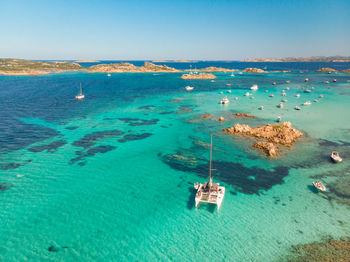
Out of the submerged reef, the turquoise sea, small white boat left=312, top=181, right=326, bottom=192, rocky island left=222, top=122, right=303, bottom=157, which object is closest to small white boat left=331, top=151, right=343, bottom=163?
the turquoise sea

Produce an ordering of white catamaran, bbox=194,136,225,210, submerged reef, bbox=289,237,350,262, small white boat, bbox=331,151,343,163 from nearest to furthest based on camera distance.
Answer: submerged reef, bbox=289,237,350,262 < white catamaran, bbox=194,136,225,210 < small white boat, bbox=331,151,343,163

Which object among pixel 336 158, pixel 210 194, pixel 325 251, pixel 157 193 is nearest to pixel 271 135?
pixel 336 158

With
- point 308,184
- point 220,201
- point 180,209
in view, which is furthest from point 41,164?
point 308,184

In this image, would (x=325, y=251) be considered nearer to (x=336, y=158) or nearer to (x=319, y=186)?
(x=319, y=186)

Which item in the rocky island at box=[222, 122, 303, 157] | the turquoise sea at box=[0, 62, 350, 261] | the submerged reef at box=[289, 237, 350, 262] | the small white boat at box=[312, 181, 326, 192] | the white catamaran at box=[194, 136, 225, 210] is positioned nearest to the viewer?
the submerged reef at box=[289, 237, 350, 262]

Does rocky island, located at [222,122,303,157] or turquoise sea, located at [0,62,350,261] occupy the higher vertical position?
rocky island, located at [222,122,303,157]

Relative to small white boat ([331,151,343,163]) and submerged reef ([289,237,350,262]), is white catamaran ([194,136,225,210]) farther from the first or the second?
small white boat ([331,151,343,163])

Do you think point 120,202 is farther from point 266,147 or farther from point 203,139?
point 266,147
